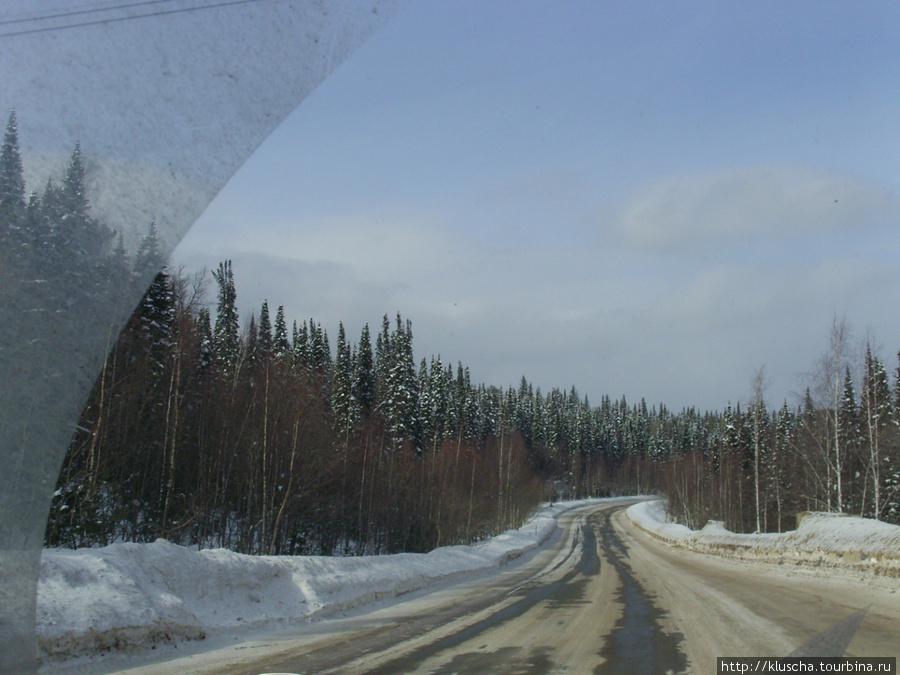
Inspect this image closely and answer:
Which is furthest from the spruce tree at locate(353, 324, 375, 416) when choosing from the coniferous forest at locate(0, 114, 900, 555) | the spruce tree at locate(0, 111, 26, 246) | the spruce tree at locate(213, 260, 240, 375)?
the spruce tree at locate(0, 111, 26, 246)

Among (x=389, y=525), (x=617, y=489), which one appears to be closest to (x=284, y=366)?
(x=389, y=525)

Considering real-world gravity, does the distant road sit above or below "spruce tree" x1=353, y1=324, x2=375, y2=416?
below

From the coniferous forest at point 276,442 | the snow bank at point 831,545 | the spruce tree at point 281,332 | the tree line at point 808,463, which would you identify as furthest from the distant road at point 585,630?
the spruce tree at point 281,332

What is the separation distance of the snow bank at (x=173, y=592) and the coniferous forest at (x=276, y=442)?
4.58 m

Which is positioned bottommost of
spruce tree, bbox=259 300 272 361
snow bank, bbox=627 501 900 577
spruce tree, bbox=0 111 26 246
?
snow bank, bbox=627 501 900 577

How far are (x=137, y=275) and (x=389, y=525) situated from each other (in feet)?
112

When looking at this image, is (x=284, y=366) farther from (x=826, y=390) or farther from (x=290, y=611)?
(x=826, y=390)

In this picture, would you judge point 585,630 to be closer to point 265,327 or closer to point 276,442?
point 276,442

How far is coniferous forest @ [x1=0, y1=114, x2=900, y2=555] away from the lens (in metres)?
14.5

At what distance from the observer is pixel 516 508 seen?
228 ft

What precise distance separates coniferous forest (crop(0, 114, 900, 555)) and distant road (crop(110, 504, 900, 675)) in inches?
247

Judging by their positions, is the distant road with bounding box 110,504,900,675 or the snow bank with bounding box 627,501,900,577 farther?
the snow bank with bounding box 627,501,900,577

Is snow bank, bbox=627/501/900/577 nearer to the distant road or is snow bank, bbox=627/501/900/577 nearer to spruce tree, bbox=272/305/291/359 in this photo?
the distant road

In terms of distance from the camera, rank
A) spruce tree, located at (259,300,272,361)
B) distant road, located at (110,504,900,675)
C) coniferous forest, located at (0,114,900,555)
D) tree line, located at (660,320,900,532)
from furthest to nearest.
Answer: spruce tree, located at (259,300,272,361) < tree line, located at (660,320,900,532) < coniferous forest, located at (0,114,900,555) < distant road, located at (110,504,900,675)
